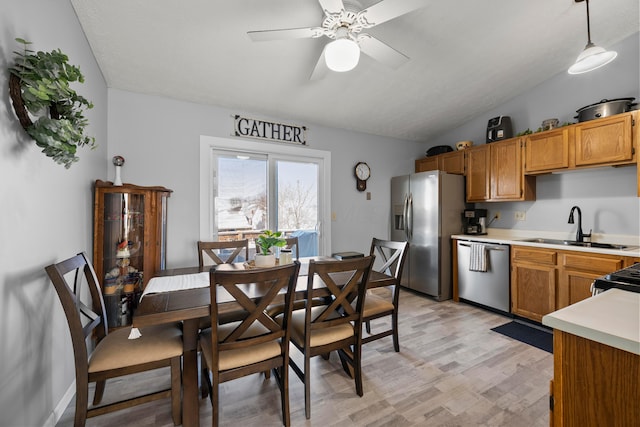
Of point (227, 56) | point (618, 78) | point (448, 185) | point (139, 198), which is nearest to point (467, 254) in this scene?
point (448, 185)

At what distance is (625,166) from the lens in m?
2.81

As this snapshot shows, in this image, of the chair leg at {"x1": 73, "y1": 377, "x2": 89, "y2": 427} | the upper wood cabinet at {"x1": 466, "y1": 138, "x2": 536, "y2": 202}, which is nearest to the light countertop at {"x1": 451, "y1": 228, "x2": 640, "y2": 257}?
the upper wood cabinet at {"x1": 466, "y1": 138, "x2": 536, "y2": 202}

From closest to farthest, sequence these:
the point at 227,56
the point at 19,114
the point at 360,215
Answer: the point at 19,114
the point at 227,56
the point at 360,215

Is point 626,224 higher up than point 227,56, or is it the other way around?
point 227,56

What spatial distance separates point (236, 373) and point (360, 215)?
3038 millimetres

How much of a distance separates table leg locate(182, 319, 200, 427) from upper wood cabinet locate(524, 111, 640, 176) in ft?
12.5

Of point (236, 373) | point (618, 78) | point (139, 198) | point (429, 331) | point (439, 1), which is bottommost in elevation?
point (429, 331)

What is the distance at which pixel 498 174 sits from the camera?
3541 mm

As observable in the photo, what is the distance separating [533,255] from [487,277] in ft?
1.86

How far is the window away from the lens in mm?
3166

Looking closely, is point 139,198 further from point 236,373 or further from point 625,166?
point 625,166

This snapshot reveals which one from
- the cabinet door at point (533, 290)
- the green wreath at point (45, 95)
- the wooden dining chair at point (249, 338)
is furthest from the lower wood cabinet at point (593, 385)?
the cabinet door at point (533, 290)

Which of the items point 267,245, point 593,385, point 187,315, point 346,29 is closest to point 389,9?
point 346,29

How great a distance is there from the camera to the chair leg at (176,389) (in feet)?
5.02
